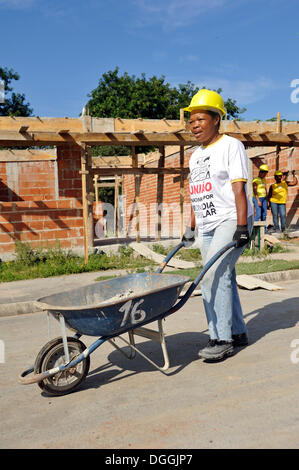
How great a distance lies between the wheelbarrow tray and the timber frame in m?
6.11

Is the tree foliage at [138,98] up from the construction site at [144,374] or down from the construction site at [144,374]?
up

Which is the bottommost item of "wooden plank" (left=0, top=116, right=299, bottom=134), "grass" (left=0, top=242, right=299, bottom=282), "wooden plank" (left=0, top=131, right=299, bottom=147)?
"grass" (left=0, top=242, right=299, bottom=282)

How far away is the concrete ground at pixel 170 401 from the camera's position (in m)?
2.36

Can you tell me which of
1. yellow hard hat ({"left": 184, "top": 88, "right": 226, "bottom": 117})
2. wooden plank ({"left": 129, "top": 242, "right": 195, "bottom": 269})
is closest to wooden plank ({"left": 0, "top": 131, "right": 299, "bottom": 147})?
wooden plank ({"left": 129, "top": 242, "right": 195, "bottom": 269})

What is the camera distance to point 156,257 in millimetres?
9773

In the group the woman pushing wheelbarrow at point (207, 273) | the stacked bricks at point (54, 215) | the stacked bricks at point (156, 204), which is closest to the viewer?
the woman pushing wheelbarrow at point (207, 273)

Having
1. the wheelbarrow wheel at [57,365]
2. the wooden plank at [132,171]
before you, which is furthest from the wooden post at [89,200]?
the wheelbarrow wheel at [57,365]

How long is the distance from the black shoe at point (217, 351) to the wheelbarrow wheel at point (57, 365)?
99cm

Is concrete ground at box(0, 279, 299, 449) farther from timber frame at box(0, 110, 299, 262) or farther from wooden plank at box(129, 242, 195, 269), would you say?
timber frame at box(0, 110, 299, 262)

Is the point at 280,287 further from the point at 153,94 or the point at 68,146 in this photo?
the point at 153,94

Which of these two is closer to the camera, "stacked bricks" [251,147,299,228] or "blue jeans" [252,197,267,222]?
"blue jeans" [252,197,267,222]

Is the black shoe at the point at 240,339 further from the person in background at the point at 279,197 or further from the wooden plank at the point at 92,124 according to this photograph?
the person in background at the point at 279,197

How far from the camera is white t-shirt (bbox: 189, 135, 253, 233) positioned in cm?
344

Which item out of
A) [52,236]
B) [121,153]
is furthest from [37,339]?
[121,153]
